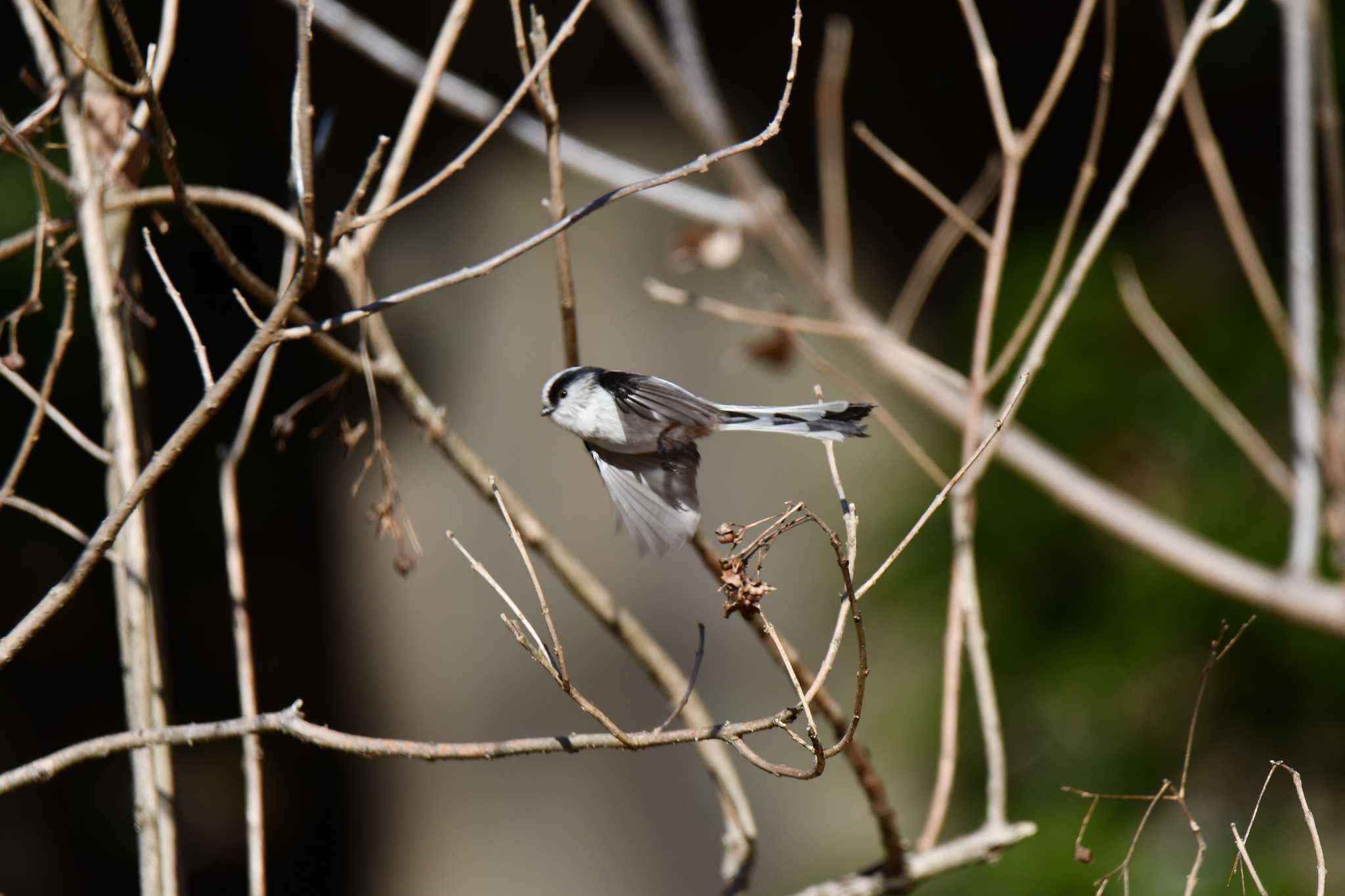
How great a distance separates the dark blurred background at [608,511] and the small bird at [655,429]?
821mm

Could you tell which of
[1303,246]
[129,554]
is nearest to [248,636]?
[129,554]

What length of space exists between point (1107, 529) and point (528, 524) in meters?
0.62

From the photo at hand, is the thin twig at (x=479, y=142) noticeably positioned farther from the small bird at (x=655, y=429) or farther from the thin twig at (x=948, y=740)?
the thin twig at (x=948, y=740)

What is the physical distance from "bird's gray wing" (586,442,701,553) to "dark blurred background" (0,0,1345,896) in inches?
32.8

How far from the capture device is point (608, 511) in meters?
1.65

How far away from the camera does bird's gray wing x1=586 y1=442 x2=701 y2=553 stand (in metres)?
0.55

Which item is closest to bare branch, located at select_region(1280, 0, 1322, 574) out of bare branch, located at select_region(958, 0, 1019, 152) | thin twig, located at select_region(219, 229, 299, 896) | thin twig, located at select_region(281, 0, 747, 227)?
bare branch, located at select_region(958, 0, 1019, 152)

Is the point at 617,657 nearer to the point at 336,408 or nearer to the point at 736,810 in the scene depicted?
the point at 736,810

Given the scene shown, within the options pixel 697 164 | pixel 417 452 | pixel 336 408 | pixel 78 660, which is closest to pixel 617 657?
pixel 417 452

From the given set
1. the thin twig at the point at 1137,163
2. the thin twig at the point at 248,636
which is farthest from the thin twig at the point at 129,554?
the thin twig at the point at 1137,163

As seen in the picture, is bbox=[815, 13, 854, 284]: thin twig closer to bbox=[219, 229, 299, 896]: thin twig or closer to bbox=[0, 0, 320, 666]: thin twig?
bbox=[219, 229, 299, 896]: thin twig

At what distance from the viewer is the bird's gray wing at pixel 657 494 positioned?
554 millimetres

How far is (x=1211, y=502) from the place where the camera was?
139cm

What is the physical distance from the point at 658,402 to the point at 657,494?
5 cm
